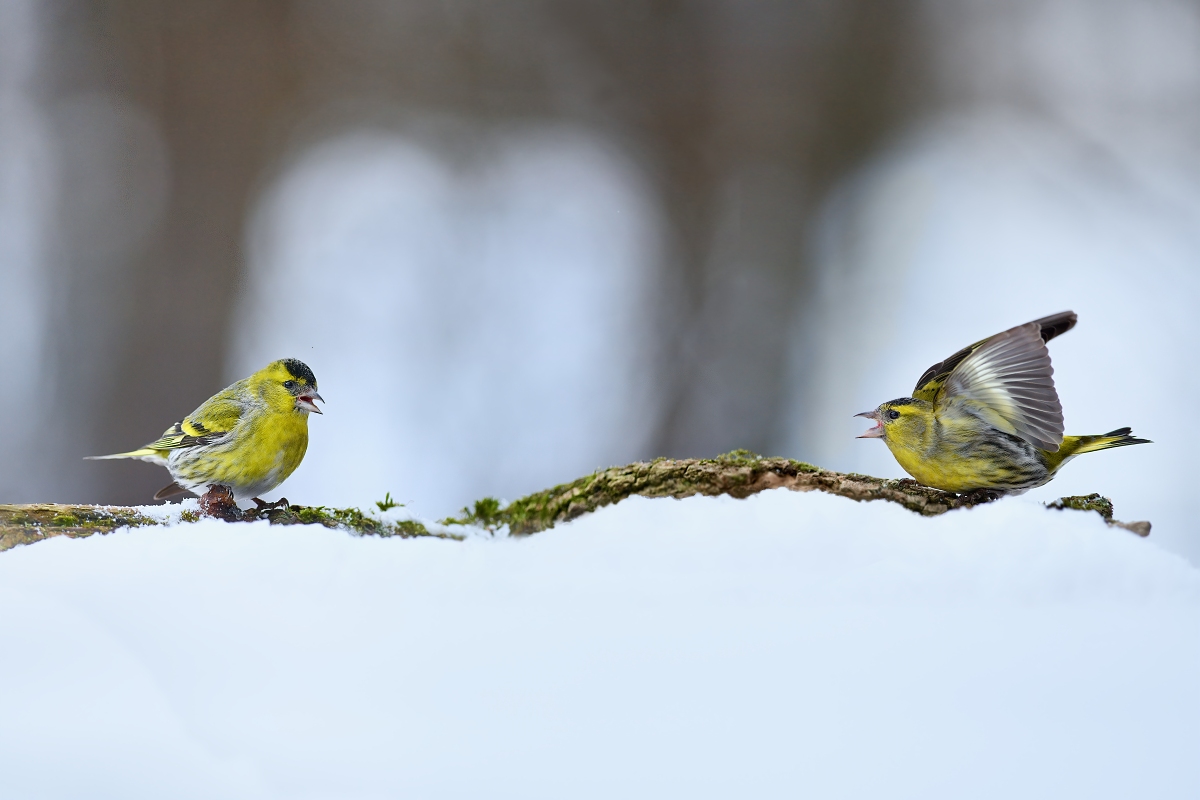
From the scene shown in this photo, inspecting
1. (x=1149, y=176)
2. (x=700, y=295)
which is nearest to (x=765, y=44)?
(x=700, y=295)

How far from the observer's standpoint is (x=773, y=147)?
576 centimetres

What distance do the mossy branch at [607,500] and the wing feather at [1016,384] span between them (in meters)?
0.29

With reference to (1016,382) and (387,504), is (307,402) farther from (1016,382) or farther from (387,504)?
(1016,382)

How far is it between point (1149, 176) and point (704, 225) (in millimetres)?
3091

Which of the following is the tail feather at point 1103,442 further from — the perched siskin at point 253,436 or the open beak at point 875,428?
the perched siskin at point 253,436

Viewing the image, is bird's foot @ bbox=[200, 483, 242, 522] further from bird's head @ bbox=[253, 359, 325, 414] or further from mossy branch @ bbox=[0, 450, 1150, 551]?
bird's head @ bbox=[253, 359, 325, 414]

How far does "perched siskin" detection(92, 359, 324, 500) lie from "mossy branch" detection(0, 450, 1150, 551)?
1.98ft

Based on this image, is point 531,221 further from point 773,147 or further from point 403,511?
point 403,511

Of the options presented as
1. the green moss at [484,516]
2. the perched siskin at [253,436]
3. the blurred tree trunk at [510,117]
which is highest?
the blurred tree trunk at [510,117]

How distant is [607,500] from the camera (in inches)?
89.1

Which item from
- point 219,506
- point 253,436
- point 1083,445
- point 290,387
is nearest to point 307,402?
point 290,387

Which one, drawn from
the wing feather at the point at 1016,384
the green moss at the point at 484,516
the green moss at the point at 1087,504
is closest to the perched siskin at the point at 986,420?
the wing feather at the point at 1016,384

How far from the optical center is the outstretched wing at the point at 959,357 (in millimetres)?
2744

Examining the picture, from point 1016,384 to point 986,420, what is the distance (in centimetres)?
17
